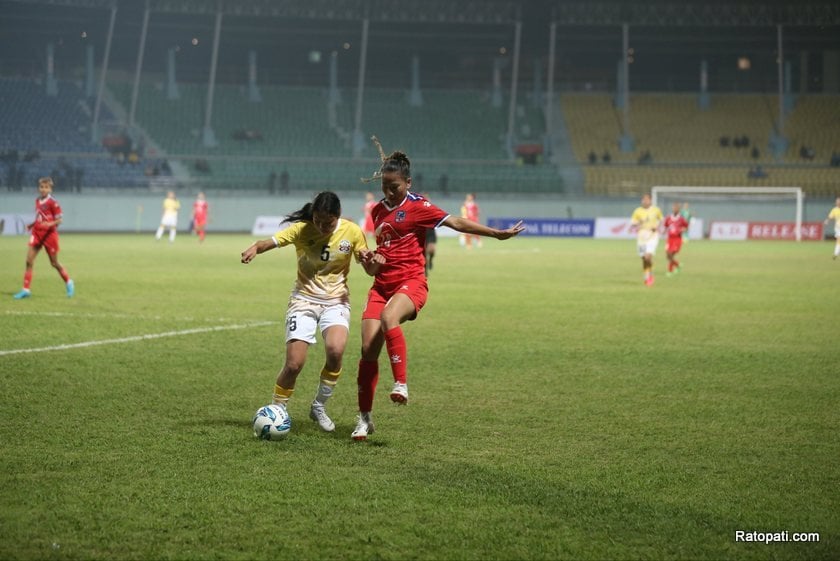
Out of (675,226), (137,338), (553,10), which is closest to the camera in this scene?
(137,338)

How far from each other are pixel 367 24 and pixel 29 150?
71.0 ft

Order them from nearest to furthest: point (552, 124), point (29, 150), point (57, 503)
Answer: point (57, 503)
point (29, 150)
point (552, 124)

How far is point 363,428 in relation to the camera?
7.92 m

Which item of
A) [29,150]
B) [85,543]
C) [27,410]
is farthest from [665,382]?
[29,150]

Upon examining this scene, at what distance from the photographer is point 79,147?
5944cm

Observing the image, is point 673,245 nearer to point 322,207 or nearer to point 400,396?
point 322,207

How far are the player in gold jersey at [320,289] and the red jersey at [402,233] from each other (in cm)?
17

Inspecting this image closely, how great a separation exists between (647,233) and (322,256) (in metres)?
19.1

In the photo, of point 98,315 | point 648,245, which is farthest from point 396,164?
point 648,245

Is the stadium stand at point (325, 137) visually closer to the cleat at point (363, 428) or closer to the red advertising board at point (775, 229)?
the red advertising board at point (775, 229)

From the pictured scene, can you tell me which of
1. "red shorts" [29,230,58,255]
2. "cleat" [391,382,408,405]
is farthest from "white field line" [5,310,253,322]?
"cleat" [391,382,408,405]

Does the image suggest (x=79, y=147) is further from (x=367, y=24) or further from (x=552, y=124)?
(x=552, y=124)

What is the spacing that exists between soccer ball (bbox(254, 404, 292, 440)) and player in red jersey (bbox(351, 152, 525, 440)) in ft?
1.90

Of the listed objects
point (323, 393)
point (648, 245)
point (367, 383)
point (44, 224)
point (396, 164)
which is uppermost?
point (648, 245)
